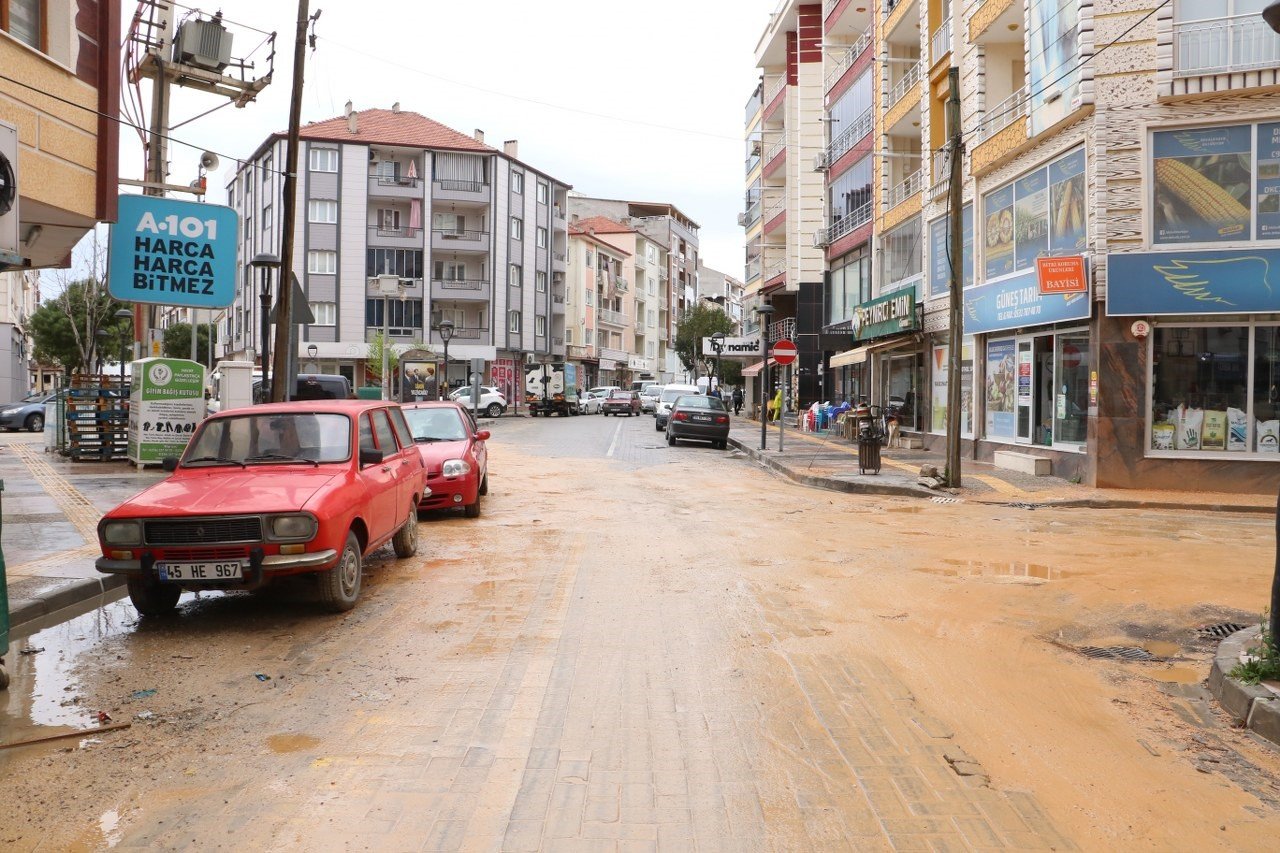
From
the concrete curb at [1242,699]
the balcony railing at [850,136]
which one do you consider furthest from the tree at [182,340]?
the concrete curb at [1242,699]

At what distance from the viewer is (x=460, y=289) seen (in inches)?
2424

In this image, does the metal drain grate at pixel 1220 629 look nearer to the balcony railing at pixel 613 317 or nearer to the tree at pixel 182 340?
the tree at pixel 182 340

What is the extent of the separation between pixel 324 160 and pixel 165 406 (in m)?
44.4

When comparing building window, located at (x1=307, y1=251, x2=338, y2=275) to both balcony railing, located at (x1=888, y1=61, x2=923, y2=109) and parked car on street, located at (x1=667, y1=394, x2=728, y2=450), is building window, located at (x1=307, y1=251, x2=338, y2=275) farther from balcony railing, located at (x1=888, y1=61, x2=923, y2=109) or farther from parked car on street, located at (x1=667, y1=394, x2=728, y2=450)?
balcony railing, located at (x1=888, y1=61, x2=923, y2=109)

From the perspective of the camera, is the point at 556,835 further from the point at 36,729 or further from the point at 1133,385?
the point at 1133,385

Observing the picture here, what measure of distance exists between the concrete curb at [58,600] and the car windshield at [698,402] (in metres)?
→ 23.0

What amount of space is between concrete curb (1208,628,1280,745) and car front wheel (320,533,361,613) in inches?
226

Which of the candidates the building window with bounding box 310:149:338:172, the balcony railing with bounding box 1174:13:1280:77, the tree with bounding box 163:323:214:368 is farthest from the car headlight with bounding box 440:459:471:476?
the tree with bounding box 163:323:214:368

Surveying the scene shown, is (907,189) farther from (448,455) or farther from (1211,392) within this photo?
(448,455)

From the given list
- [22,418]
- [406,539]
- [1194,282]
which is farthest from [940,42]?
[22,418]

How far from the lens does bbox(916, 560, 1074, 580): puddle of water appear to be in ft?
31.5

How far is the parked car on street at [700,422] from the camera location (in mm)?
30125

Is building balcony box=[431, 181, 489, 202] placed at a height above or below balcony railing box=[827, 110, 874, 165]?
above

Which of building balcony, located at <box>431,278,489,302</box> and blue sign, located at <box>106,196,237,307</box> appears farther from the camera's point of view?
building balcony, located at <box>431,278,489,302</box>
